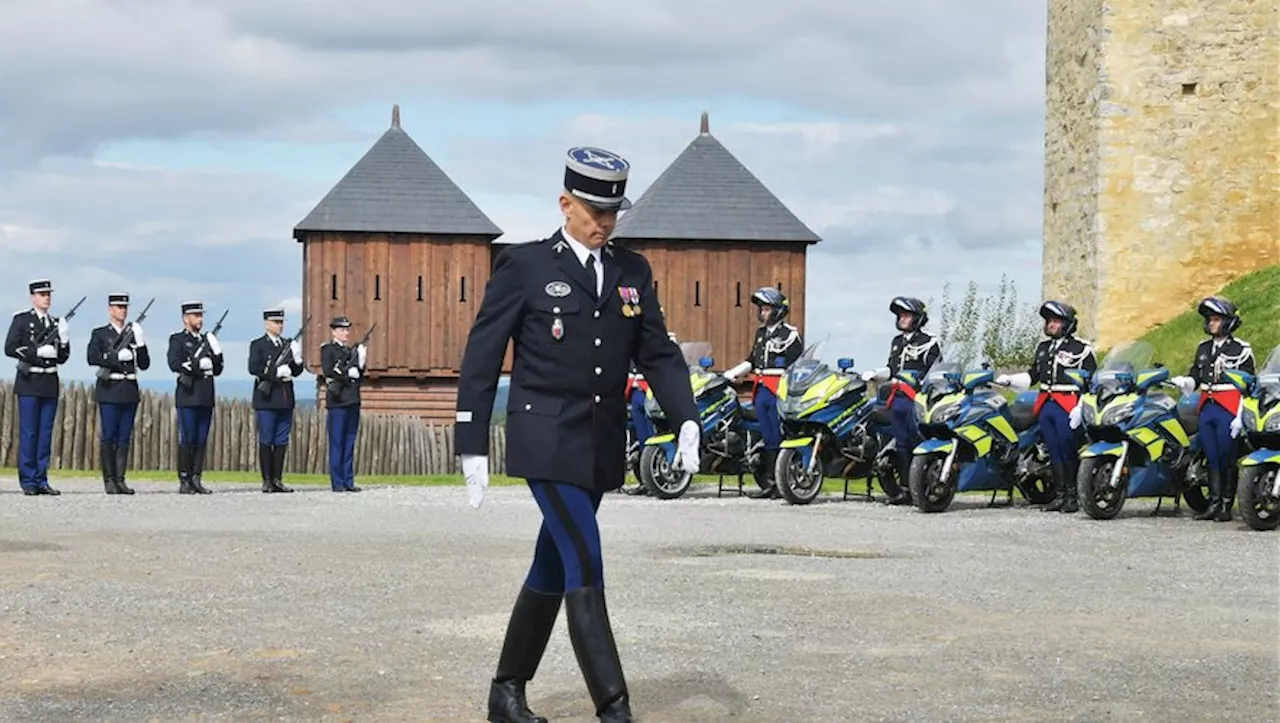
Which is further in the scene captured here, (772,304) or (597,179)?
(772,304)

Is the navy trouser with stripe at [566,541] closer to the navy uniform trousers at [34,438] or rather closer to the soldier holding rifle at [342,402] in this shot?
the navy uniform trousers at [34,438]

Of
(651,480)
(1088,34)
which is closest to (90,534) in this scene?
(651,480)

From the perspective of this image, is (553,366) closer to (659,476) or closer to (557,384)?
(557,384)

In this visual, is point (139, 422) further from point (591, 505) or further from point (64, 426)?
point (591, 505)

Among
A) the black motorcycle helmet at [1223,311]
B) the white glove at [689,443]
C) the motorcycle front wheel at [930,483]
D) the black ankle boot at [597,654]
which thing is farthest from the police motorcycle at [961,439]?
the black ankle boot at [597,654]

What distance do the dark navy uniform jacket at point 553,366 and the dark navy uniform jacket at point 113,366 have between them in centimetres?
1329

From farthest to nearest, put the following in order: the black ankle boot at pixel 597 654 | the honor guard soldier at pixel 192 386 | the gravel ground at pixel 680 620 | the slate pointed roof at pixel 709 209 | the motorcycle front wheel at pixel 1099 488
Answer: the slate pointed roof at pixel 709 209
the honor guard soldier at pixel 192 386
the motorcycle front wheel at pixel 1099 488
the gravel ground at pixel 680 620
the black ankle boot at pixel 597 654

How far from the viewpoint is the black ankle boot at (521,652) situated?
19.4 ft

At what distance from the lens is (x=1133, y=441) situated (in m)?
15.1

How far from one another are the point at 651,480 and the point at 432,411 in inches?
875

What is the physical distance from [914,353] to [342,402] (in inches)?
266

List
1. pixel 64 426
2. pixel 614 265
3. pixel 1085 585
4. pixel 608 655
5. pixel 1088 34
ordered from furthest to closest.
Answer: pixel 1088 34
pixel 64 426
pixel 1085 585
pixel 614 265
pixel 608 655

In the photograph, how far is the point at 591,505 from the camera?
5910 millimetres

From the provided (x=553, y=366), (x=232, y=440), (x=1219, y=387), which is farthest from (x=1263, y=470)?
(x=232, y=440)
